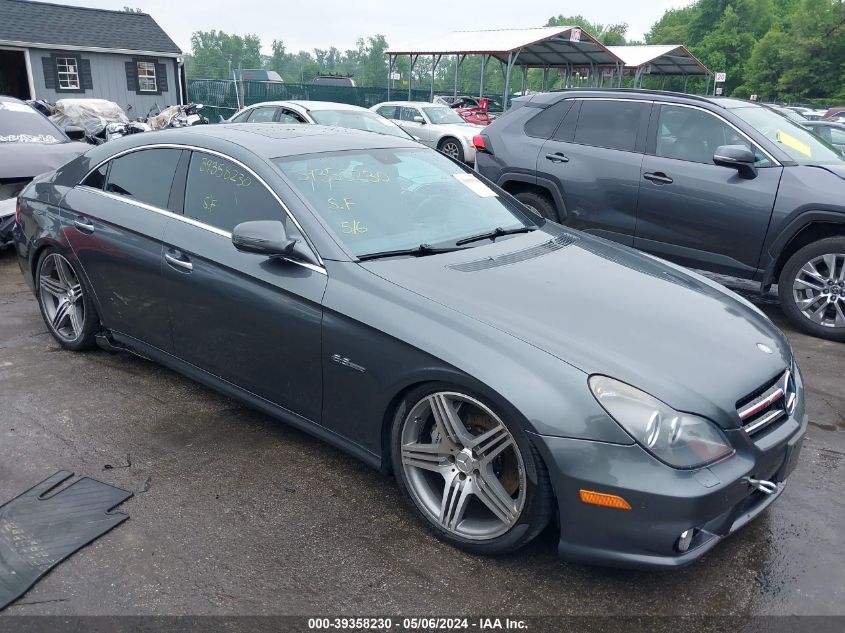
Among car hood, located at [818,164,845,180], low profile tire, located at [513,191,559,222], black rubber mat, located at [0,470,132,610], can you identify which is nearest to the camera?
black rubber mat, located at [0,470,132,610]

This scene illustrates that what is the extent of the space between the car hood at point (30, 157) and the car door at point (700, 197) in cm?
553

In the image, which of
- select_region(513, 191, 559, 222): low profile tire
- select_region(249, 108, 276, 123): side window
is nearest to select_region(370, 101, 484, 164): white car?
select_region(249, 108, 276, 123): side window

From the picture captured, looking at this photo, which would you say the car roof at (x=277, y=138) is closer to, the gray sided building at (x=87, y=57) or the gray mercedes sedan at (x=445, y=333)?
the gray mercedes sedan at (x=445, y=333)

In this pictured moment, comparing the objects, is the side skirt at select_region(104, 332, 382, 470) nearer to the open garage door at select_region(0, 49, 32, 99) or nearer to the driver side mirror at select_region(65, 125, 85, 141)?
the driver side mirror at select_region(65, 125, 85, 141)

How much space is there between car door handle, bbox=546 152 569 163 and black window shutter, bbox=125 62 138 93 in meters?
26.5

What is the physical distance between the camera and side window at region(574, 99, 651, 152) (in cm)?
629

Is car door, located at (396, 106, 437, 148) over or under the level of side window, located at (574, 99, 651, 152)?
under

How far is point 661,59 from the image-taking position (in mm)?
37094

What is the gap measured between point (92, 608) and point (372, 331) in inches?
55.1

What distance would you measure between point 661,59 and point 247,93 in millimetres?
21900

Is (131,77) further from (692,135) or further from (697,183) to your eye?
(697,183)

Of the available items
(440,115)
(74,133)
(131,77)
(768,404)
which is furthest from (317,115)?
(131,77)

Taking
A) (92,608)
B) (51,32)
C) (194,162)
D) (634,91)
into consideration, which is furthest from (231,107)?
(92,608)

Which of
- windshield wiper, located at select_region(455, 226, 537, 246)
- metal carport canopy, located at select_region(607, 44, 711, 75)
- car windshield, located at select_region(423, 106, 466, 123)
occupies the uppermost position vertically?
metal carport canopy, located at select_region(607, 44, 711, 75)
